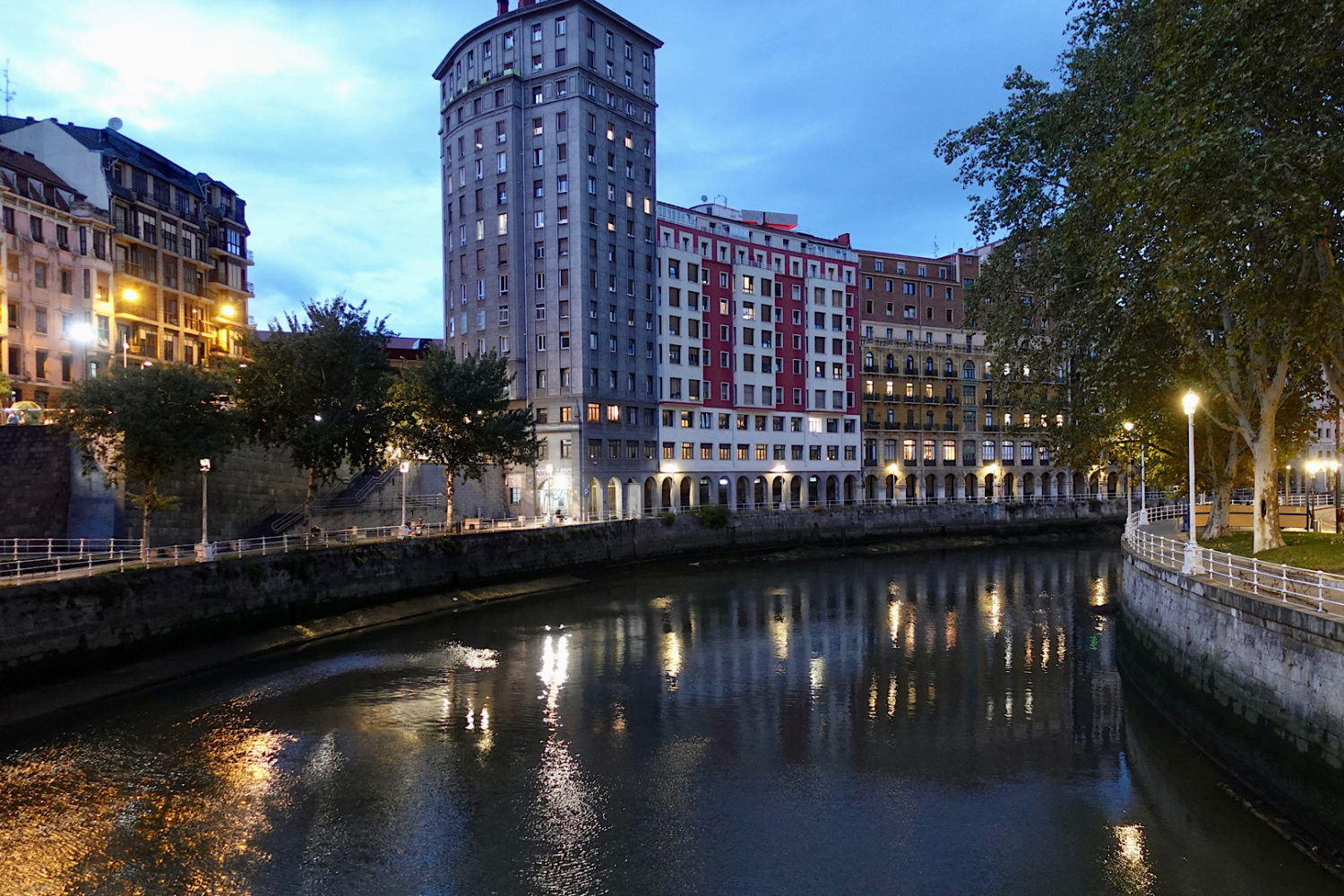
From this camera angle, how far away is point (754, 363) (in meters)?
92.1

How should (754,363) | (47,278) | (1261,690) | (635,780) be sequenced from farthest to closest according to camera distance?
(754,363) < (47,278) < (635,780) < (1261,690)

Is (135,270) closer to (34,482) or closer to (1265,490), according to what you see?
(34,482)

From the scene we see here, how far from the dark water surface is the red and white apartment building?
49.7 metres

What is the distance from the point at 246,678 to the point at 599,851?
834 inches

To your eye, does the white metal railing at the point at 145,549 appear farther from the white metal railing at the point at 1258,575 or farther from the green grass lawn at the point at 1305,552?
the green grass lawn at the point at 1305,552

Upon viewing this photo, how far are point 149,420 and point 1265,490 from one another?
1833 inches

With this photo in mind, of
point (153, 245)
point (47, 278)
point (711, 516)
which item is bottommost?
point (711, 516)

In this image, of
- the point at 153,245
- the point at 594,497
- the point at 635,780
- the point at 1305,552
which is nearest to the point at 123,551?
the point at 635,780

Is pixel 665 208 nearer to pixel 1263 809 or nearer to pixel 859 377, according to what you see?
pixel 859 377

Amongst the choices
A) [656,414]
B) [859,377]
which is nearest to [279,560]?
[656,414]

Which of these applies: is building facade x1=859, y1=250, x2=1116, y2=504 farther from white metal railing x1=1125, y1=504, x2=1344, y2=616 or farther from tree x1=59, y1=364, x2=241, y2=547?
tree x1=59, y1=364, x2=241, y2=547

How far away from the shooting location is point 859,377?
102500 mm

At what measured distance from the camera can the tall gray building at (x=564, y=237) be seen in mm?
76750

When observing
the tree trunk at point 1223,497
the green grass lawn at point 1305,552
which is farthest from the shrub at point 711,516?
the green grass lawn at point 1305,552
